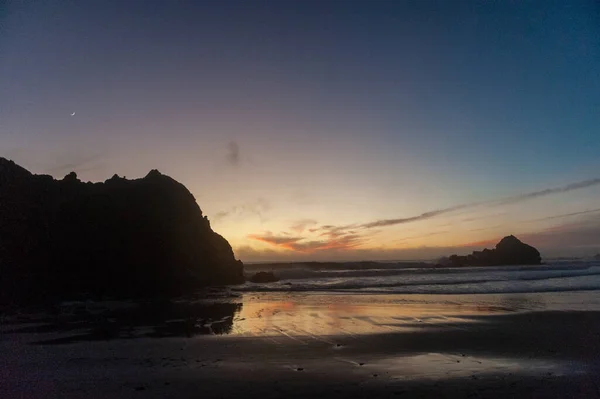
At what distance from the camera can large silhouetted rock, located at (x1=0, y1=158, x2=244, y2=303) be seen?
3419 centimetres

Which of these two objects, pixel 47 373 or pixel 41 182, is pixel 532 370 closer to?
pixel 47 373

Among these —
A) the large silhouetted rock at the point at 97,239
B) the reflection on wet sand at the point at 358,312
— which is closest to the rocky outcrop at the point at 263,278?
the large silhouetted rock at the point at 97,239

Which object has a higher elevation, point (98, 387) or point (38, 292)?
point (38, 292)

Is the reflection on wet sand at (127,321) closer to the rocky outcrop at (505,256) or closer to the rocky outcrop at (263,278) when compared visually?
the rocky outcrop at (263,278)

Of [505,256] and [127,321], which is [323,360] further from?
[505,256]

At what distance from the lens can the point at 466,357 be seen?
13773 millimetres

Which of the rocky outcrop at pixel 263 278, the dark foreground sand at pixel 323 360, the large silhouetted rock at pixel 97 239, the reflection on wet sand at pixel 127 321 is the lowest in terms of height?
the dark foreground sand at pixel 323 360

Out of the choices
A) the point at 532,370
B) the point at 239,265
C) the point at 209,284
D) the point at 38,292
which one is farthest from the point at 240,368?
the point at 239,265

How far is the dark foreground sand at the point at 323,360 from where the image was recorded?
10.5 m

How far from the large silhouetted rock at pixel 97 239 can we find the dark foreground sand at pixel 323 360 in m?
15.0

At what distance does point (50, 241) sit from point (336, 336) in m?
29.3

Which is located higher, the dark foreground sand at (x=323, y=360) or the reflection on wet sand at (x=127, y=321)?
the reflection on wet sand at (x=127, y=321)

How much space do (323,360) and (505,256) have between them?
97.7m

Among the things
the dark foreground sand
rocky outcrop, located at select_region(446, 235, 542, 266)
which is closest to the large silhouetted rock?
the dark foreground sand
